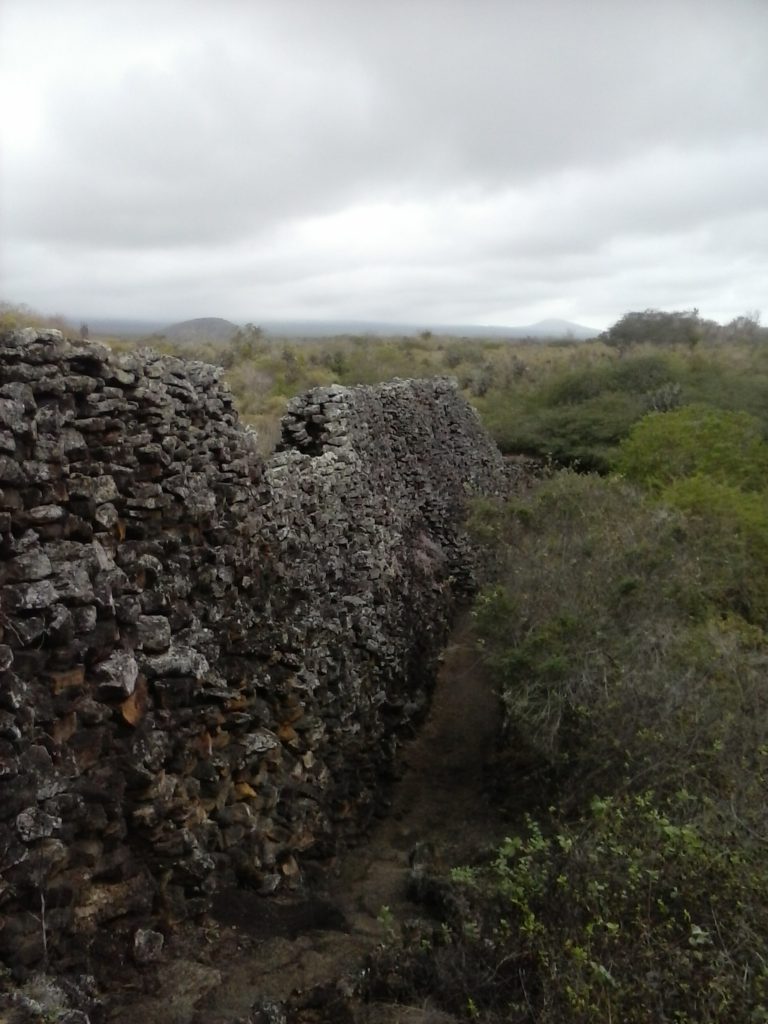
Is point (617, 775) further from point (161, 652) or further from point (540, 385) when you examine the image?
point (540, 385)

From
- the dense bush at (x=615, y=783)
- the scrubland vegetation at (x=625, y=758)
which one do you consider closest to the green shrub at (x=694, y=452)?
the scrubland vegetation at (x=625, y=758)

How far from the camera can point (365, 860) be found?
855cm

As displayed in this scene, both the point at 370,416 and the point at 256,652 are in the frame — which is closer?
the point at 256,652

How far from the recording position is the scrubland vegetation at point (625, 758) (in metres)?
5.10

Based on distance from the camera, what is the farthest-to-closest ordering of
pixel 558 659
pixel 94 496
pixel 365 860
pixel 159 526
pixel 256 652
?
pixel 558 659 → pixel 365 860 → pixel 256 652 → pixel 159 526 → pixel 94 496

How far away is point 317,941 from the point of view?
20.2 ft

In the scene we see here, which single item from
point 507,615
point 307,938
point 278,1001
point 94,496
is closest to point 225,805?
point 307,938

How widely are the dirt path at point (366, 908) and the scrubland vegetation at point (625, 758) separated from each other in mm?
357

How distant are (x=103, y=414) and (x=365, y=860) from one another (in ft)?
15.9

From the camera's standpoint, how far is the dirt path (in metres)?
4.96

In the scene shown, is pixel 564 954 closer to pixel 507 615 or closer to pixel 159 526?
pixel 159 526

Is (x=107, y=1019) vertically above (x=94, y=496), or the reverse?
(x=94, y=496)

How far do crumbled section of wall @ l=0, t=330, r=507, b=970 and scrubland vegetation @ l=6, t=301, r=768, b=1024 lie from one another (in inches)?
54.8

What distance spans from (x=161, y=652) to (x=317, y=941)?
2.19m
